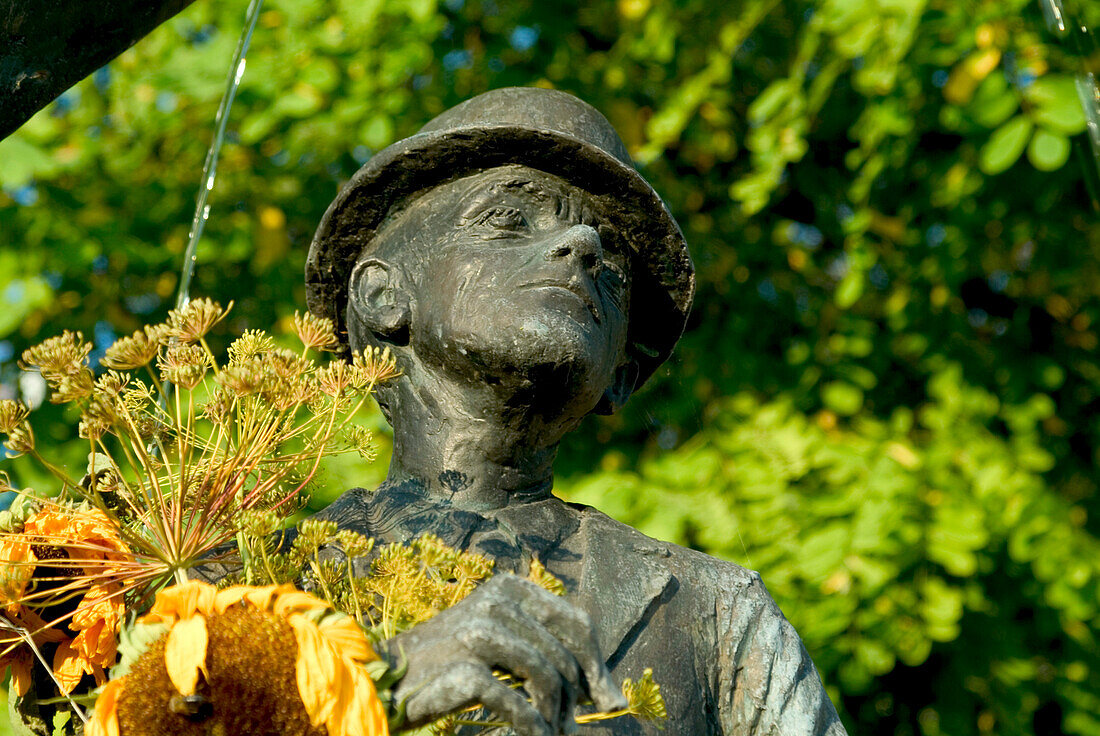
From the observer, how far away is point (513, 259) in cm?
263

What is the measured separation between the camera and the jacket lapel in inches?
93.4

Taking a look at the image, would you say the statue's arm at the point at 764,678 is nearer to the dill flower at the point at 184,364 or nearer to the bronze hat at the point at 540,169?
the bronze hat at the point at 540,169

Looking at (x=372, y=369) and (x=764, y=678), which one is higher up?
(x=372, y=369)

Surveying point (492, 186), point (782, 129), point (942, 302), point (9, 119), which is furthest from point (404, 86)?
point (9, 119)

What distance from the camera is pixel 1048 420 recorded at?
593 centimetres

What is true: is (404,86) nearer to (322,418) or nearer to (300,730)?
(322,418)

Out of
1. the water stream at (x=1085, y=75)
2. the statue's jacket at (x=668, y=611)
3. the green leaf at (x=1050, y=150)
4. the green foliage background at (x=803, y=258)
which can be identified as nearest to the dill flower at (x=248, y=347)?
the statue's jacket at (x=668, y=611)

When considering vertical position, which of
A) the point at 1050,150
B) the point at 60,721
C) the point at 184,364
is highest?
the point at 184,364

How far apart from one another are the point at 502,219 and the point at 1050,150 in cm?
264

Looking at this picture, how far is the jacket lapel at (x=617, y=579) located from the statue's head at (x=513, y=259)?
9.7 inches

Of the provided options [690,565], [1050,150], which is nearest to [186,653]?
[690,565]

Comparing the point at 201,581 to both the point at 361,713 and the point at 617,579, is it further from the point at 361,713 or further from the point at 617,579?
the point at 617,579

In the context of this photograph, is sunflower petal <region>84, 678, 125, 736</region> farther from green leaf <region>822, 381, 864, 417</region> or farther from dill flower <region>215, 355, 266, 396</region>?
green leaf <region>822, 381, 864, 417</region>

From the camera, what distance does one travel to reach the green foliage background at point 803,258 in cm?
504
